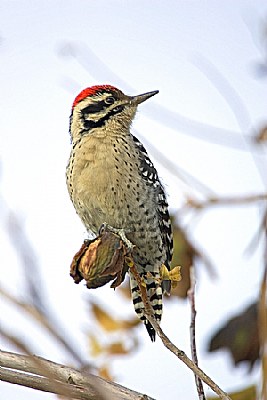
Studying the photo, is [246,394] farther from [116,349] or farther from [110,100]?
[110,100]

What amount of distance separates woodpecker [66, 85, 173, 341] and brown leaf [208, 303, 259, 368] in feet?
5.14

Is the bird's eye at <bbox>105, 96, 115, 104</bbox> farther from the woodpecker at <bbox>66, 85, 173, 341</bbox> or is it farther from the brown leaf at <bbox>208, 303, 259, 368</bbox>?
the brown leaf at <bbox>208, 303, 259, 368</bbox>

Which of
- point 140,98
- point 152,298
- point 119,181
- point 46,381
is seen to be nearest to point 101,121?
point 140,98

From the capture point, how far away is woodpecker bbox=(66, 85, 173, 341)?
501cm

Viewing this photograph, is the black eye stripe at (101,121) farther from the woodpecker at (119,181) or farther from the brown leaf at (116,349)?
the brown leaf at (116,349)

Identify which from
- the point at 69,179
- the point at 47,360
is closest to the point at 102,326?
the point at 69,179

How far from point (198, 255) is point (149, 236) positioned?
57.8 inches

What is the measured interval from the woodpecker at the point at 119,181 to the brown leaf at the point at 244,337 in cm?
157

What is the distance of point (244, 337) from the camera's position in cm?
327

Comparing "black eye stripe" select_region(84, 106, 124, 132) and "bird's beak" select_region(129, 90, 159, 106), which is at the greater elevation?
"bird's beak" select_region(129, 90, 159, 106)

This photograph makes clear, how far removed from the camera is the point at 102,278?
9.38 ft

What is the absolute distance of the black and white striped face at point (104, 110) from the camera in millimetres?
5449

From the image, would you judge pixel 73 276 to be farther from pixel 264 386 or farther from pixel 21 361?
pixel 264 386

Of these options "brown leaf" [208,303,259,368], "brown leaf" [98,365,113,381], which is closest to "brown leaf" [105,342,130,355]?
"brown leaf" [98,365,113,381]
